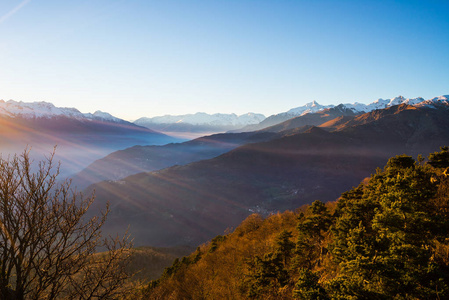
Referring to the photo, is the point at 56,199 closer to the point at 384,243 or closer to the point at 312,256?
the point at 384,243

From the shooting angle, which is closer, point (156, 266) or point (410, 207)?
point (410, 207)

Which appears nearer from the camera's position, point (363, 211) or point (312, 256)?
point (363, 211)

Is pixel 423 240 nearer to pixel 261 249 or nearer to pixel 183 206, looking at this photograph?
pixel 261 249

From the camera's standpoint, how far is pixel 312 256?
34.4m

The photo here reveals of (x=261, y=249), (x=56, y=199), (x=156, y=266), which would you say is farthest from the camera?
(x=156, y=266)

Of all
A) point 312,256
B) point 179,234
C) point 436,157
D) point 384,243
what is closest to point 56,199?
point 384,243

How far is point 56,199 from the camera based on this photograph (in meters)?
10.8

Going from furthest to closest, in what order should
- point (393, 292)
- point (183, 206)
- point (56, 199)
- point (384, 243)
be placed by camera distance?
point (183, 206)
point (384, 243)
point (393, 292)
point (56, 199)

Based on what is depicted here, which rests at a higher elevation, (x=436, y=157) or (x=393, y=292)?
(x=436, y=157)

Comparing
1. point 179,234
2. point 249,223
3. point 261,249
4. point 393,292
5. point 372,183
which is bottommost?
point 179,234

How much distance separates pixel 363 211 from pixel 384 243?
8949mm

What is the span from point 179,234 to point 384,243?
536ft

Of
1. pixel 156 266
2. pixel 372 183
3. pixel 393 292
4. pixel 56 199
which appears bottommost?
pixel 156 266

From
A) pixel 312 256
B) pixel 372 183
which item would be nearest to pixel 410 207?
pixel 372 183
